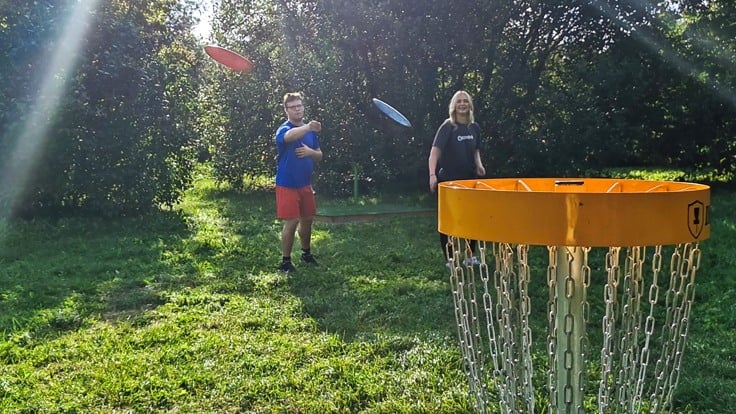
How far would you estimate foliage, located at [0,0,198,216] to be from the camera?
7.89 metres

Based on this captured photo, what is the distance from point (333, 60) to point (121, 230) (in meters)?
4.95

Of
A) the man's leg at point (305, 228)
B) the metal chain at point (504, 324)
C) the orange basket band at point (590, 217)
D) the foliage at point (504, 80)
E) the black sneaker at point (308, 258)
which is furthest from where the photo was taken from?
the foliage at point (504, 80)

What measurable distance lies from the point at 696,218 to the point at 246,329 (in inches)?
116

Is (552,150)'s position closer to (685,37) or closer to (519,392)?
(685,37)

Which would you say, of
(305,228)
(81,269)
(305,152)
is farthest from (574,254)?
(81,269)

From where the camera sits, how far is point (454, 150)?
215 inches

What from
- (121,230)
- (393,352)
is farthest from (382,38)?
(393,352)

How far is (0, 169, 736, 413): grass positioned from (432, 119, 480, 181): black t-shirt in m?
0.89

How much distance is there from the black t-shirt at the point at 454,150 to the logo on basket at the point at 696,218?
3629 mm

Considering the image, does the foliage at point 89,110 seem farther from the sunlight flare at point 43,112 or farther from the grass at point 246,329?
the grass at point 246,329

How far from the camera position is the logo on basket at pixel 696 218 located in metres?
1.75

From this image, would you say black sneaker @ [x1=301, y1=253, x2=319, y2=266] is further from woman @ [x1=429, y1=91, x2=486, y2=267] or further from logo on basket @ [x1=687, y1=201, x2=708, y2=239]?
logo on basket @ [x1=687, y1=201, x2=708, y2=239]

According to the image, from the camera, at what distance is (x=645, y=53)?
1161 cm

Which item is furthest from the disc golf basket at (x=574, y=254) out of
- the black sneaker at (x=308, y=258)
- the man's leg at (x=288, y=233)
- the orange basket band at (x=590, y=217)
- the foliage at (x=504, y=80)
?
the foliage at (x=504, y=80)
